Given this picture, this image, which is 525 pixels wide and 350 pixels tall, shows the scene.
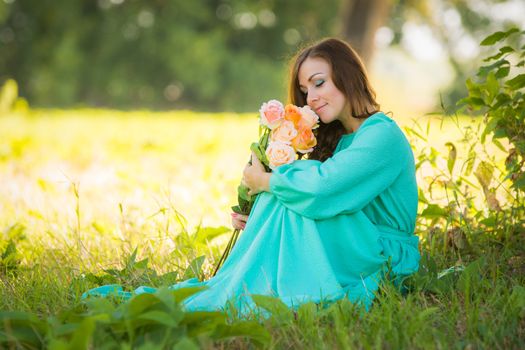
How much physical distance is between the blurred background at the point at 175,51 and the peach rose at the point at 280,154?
20399 mm

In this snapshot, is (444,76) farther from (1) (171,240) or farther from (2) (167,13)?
(1) (171,240)

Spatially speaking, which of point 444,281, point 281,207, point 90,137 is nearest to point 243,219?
point 281,207

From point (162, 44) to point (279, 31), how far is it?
19.4ft

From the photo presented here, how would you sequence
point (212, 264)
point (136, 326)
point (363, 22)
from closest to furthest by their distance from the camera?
point (136, 326)
point (212, 264)
point (363, 22)

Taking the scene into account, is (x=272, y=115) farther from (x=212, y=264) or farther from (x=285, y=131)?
(x=212, y=264)

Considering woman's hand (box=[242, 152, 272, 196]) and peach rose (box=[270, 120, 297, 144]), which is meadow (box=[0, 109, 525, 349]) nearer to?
woman's hand (box=[242, 152, 272, 196])

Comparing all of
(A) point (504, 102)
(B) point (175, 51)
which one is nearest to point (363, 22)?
(A) point (504, 102)

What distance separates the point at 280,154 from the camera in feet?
7.69

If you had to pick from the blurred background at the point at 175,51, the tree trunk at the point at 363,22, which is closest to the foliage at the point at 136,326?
the tree trunk at the point at 363,22

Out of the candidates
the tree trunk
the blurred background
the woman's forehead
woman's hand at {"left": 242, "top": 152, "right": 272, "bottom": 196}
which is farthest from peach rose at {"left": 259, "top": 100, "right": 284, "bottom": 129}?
the blurred background

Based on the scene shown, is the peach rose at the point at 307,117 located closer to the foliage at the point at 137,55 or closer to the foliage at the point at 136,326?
the foliage at the point at 136,326

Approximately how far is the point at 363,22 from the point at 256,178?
9192 millimetres

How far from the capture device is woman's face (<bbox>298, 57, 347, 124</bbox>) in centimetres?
254

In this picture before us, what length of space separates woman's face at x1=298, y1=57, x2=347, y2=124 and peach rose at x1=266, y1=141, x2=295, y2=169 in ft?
0.99
